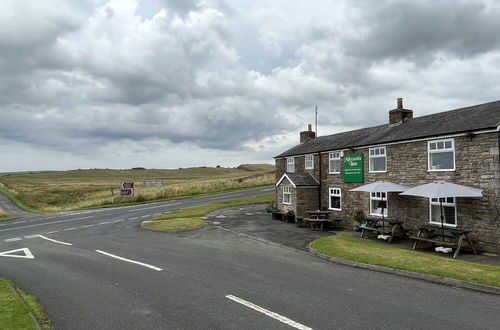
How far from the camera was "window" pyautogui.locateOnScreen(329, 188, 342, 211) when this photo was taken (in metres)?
21.2

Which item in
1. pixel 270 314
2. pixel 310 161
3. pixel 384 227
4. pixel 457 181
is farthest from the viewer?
pixel 310 161

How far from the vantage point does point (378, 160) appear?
18.3 metres

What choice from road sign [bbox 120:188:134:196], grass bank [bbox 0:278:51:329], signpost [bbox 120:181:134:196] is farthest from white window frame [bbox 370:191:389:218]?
road sign [bbox 120:188:134:196]

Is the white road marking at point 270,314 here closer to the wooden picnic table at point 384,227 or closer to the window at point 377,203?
the wooden picnic table at point 384,227

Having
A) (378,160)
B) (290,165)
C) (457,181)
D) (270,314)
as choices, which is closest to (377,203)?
(378,160)

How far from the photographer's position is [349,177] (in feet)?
65.8

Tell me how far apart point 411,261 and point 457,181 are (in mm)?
5640

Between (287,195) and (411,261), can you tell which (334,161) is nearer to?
(287,195)

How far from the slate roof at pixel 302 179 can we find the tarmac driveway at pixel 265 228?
3021 millimetres

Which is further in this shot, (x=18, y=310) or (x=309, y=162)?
(x=309, y=162)

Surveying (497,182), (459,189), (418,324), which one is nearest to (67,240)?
(418,324)

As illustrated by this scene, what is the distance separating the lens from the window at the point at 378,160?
17.9 metres

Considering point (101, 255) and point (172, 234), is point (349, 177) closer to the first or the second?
point (172, 234)

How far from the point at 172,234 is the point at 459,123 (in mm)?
15175
